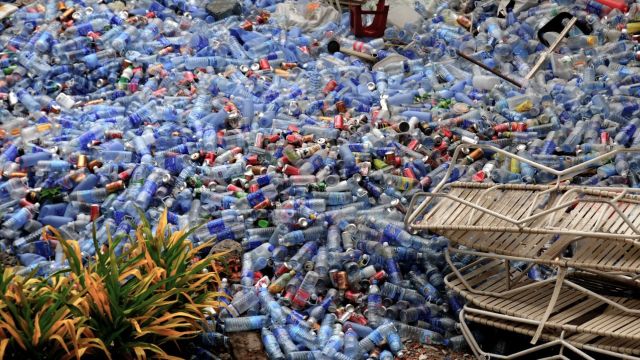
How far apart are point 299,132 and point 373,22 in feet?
8.18

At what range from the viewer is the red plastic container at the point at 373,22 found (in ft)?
32.2

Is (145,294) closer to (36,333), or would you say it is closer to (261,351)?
(36,333)

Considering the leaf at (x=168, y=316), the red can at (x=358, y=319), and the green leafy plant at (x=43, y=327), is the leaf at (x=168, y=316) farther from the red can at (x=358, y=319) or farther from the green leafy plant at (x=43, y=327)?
the red can at (x=358, y=319)

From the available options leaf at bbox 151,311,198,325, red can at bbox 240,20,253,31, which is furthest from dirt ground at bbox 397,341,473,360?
red can at bbox 240,20,253,31

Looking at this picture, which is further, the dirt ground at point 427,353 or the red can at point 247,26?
the red can at point 247,26

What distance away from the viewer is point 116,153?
7688 mm

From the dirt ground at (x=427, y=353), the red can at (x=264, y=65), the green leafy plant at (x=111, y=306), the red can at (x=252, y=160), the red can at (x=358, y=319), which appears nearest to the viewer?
the green leafy plant at (x=111, y=306)

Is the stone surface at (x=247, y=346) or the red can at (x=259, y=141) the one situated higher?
the red can at (x=259, y=141)

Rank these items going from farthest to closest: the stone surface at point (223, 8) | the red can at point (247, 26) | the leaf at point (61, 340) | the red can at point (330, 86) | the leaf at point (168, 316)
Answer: the stone surface at point (223, 8) → the red can at point (247, 26) → the red can at point (330, 86) → the leaf at point (168, 316) → the leaf at point (61, 340)

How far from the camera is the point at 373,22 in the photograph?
989cm

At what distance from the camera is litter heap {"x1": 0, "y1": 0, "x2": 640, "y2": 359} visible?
6.29 meters

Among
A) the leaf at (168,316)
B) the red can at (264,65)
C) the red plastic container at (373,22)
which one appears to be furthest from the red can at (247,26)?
the leaf at (168,316)

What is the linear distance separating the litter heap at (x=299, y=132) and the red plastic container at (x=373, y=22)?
142 millimetres

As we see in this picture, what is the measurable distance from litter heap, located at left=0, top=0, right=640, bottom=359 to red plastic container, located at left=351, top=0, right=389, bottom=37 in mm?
142
